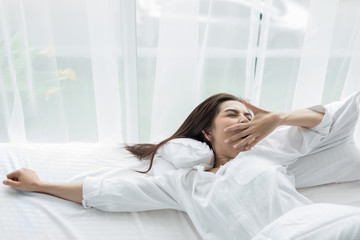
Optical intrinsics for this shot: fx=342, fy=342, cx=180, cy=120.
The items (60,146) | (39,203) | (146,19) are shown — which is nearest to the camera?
(39,203)

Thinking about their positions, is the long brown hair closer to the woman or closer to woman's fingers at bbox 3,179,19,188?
the woman

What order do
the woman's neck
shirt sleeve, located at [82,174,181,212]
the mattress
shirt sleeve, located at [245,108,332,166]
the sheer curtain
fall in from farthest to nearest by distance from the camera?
the sheer curtain → the woman's neck → shirt sleeve, located at [245,108,332,166] → shirt sleeve, located at [82,174,181,212] → the mattress

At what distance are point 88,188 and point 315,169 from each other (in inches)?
34.7

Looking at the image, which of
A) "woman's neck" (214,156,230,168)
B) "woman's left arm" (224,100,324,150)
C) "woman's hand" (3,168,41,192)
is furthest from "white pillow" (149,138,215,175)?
"woman's hand" (3,168,41,192)

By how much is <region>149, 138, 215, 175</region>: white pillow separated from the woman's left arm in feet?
0.41

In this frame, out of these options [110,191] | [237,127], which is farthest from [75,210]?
[237,127]

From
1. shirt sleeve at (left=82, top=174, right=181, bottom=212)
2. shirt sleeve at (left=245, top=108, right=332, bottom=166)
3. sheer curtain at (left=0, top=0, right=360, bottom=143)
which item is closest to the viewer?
shirt sleeve at (left=82, top=174, right=181, bottom=212)

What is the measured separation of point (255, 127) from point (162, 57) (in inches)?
31.6

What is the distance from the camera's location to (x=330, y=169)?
136 centimetres

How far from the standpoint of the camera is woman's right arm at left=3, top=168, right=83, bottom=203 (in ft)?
4.05

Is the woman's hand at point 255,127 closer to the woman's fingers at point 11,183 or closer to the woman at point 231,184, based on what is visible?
the woman at point 231,184

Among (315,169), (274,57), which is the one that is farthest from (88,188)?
(274,57)

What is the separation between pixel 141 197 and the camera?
3.99 ft

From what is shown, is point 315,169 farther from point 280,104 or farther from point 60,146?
point 60,146
